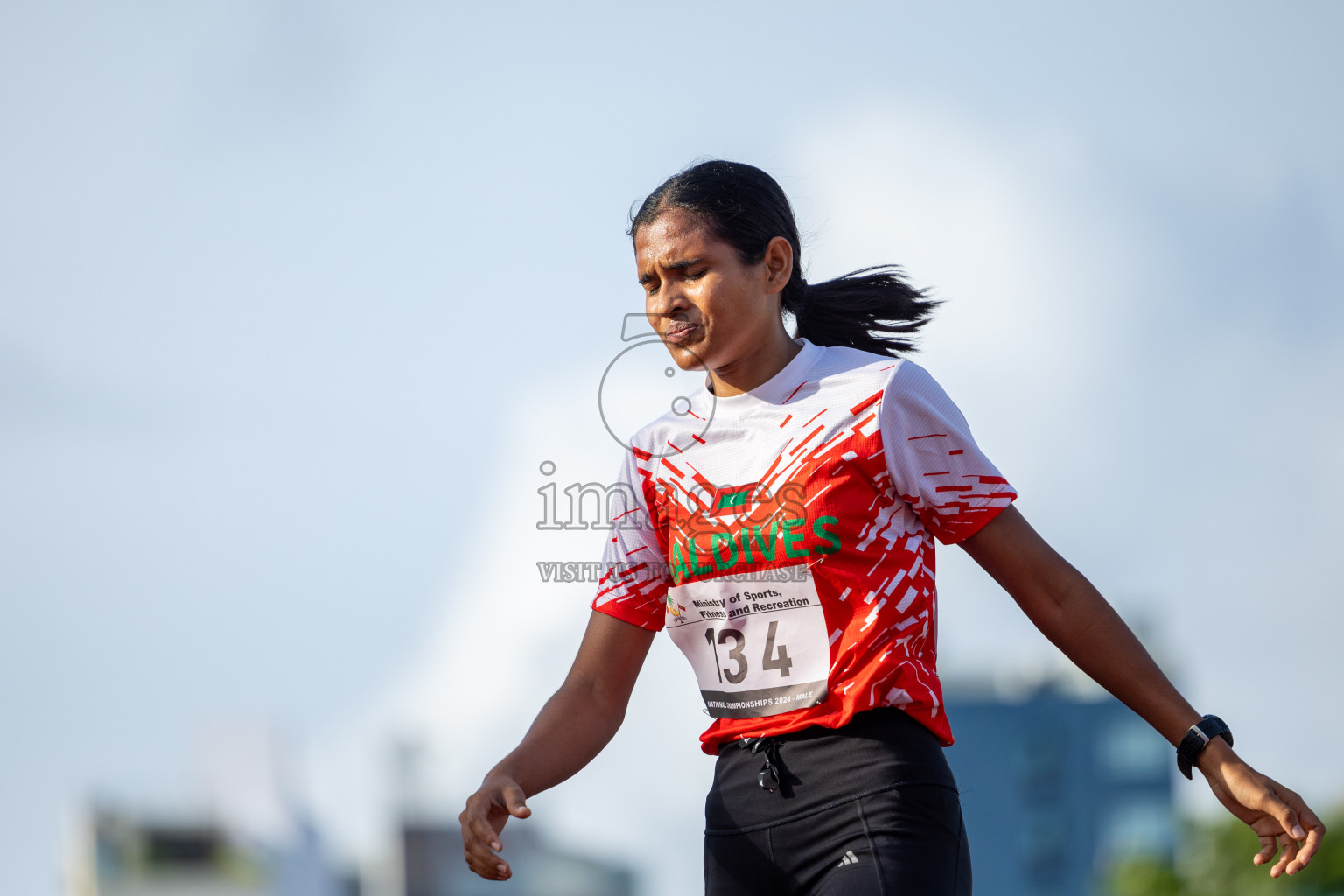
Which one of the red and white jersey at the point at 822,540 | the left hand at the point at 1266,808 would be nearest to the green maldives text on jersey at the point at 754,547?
the red and white jersey at the point at 822,540

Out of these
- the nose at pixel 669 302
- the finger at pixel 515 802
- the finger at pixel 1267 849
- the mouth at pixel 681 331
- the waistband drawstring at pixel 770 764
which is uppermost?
the nose at pixel 669 302

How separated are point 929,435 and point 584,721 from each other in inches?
41.4

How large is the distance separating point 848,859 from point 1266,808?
85 cm

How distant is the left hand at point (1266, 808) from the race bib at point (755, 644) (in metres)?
0.84

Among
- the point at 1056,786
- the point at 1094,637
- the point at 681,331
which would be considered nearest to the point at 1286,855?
the point at 1094,637

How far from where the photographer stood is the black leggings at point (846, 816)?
3096 mm

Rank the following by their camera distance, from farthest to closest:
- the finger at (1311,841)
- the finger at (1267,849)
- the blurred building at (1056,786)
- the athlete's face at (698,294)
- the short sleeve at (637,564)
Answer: the blurred building at (1056,786), the short sleeve at (637,564), the athlete's face at (698,294), the finger at (1267,849), the finger at (1311,841)

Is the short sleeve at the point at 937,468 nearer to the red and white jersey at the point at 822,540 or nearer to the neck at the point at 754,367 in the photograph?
the red and white jersey at the point at 822,540

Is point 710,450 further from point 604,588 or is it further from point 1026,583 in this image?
point 1026,583

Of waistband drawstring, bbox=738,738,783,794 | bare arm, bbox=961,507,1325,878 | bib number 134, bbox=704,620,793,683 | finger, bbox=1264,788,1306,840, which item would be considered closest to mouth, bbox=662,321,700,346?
bib number 134, bbox=704,620,793,683

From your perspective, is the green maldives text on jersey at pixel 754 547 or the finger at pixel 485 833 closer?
the finger at pixel 485 833

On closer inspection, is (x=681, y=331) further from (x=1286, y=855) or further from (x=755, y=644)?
(x=1286, y=855)

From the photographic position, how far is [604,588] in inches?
147

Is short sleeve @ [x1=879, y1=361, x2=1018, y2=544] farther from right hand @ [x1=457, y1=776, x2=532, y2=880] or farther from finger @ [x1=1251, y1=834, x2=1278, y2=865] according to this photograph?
right hand @ [x1=457, y1=776, x2=532, y2=880]
